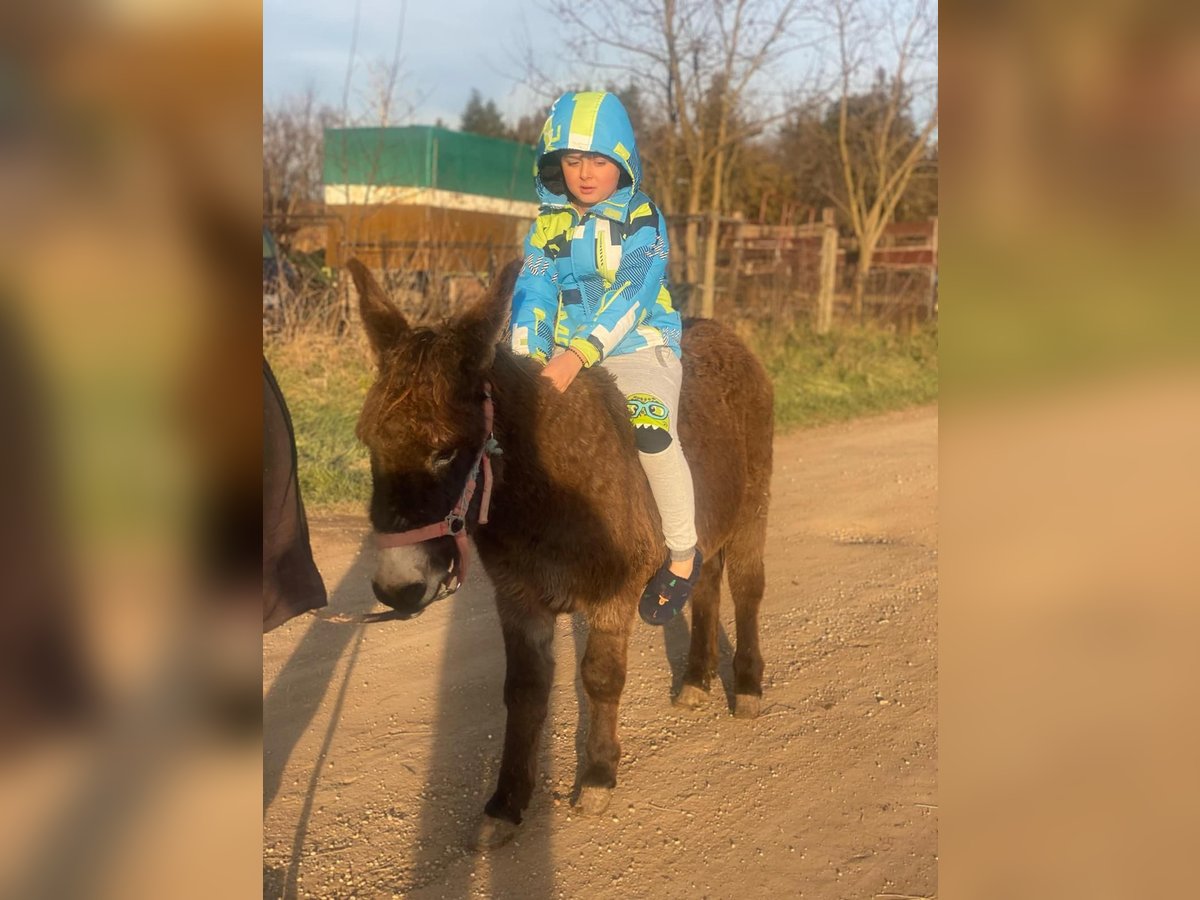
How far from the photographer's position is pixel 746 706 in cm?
420

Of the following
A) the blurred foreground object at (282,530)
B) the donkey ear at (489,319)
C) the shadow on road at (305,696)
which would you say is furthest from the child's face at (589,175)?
the shadow on road at (305,696)

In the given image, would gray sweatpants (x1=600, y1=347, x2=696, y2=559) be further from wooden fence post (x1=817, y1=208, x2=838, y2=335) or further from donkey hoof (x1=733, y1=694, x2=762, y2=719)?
wooden fence post (x1=817, y1=208, x2=838, y2=335)

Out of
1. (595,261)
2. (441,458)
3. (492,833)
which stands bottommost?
(492,833)

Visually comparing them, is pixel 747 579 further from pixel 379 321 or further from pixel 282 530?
pixel 282 530

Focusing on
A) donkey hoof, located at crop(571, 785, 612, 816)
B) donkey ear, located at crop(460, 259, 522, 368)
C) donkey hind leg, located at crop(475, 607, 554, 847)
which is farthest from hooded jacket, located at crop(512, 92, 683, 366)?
donkey hoof, located at crop(571, 785, 612, 816)

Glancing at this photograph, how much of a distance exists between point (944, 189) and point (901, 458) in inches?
337

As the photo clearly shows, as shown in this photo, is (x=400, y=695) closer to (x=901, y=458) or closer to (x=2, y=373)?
(x=2, y=373)

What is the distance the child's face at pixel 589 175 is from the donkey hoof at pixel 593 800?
2.31 metres

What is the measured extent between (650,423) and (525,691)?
3.78ft

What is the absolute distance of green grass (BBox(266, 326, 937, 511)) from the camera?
291 inches

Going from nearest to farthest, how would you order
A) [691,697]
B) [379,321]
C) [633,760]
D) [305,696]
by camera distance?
[379,321]
[633,760]
[305,696]
[691,697]

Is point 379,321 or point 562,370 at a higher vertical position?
point 379,321

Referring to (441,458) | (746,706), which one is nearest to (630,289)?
(441,458)

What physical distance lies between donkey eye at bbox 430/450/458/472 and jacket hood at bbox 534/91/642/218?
54.0 inches
